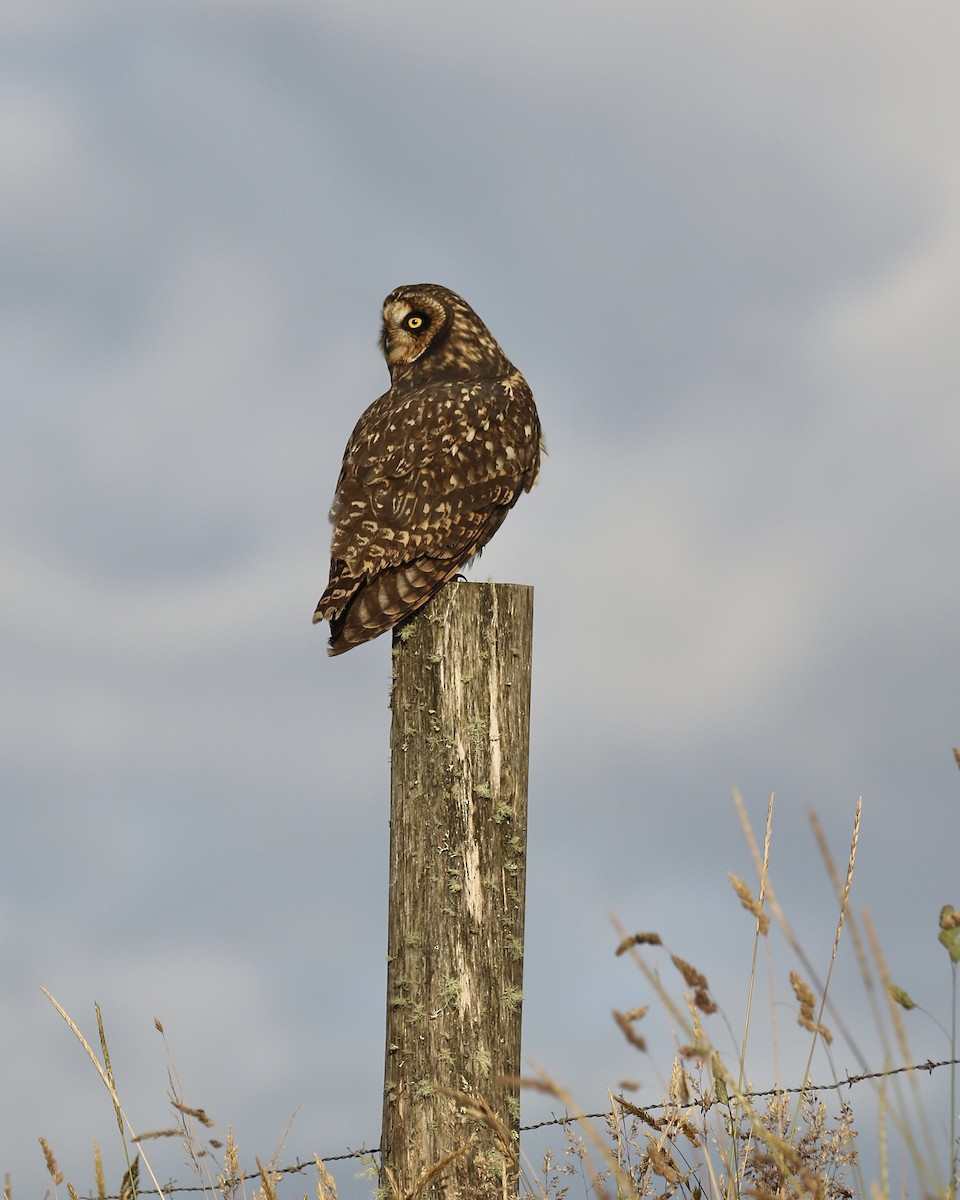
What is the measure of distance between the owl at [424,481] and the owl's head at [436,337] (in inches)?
0.5

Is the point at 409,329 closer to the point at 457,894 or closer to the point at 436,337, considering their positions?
the point at 436,337

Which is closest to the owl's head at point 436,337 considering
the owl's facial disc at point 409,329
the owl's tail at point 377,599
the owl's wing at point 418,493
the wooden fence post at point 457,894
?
the owl's facial disc at point 409,329

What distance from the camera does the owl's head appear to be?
7586mm

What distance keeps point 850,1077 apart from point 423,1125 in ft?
6.14

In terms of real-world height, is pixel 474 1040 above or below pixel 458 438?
below

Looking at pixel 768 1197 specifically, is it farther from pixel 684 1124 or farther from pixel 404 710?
pixel 404 710

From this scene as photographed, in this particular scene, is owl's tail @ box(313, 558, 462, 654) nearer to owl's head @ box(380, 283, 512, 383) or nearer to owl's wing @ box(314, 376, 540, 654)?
owl's wing @ box(314, 376, 540, 654)

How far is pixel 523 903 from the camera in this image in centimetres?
522

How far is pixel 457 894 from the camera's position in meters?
5.09

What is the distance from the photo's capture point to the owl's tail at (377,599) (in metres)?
5.70

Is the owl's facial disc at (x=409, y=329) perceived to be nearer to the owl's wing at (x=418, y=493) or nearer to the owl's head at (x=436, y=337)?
the owl's head at (x=436, y=337)

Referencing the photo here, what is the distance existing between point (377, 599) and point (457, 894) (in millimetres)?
1378

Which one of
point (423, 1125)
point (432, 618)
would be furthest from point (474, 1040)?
point (432, 618)

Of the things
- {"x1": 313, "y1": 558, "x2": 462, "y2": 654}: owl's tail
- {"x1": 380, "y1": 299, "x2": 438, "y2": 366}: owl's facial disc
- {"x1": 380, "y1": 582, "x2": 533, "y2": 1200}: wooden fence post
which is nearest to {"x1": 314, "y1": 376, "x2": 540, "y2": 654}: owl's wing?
{"x1": 313, "y1": 558, "x2": 462, "y2": 654}: owl's tail
